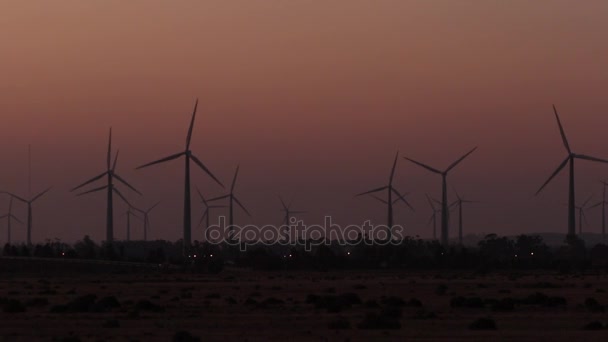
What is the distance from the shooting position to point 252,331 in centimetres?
6144

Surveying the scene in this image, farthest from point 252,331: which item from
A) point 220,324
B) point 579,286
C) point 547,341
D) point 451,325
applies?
point 579,286

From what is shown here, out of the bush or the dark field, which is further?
the bush

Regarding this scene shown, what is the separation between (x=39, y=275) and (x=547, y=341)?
5278 inches

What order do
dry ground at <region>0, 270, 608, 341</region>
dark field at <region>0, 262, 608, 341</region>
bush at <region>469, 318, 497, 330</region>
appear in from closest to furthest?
dry ground at <region>0, 270, 608, 341</region>
dark field at <region>0, 262, 608, 341</region>
bush at <region>469, 318, 497, 330</region>

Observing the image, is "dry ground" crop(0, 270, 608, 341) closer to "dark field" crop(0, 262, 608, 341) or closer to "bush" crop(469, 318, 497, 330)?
"dark field" crop(0, 262, 608, 341)

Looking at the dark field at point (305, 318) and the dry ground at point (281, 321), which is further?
the dark field at point (305, 318)

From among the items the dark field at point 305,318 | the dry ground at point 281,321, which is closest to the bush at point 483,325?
the dark field at point 305,318

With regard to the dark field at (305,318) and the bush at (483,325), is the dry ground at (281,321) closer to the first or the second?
the dark field at (305,318)

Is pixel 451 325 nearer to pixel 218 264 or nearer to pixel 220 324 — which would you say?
pixel 220 324

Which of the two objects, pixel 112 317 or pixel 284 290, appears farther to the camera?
pixel 284 290

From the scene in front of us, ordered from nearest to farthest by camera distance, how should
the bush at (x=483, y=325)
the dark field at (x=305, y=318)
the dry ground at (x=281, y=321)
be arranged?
the dry ground at (x=281, y=321) → the dark field at (x=305, y=318) → the bush at (x=483, y=325)

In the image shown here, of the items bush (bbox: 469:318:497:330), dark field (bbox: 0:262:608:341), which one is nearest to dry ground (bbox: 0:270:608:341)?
dark field (bbox: 0:262:608:341)

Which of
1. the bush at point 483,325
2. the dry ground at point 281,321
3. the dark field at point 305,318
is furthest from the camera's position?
the bush at point 483,325

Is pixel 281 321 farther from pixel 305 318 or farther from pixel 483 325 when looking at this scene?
pixel 483 325
